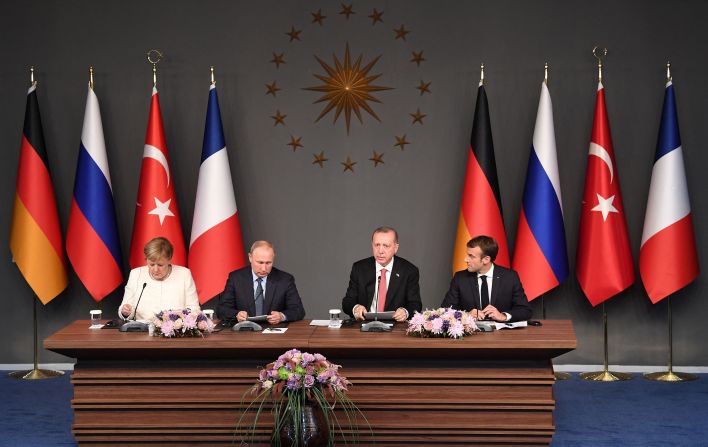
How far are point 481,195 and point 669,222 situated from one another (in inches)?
60.4

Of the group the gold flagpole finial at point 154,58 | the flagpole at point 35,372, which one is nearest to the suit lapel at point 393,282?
the gold flagpole finial at point 154,58

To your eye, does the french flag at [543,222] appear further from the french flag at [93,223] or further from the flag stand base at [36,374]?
the flag stand base at [36,374]

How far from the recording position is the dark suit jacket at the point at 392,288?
21.0 feet

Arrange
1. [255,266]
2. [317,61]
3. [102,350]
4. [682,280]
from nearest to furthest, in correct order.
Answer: [102,350]
[255,266]
[682,280]
[317,61]

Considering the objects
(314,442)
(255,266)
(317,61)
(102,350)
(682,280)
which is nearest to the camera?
(314,442)

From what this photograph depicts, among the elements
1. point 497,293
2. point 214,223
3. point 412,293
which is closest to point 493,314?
point 497,293

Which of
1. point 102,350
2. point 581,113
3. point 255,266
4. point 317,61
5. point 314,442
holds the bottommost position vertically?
point 314,442

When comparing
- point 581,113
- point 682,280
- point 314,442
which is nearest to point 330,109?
point 581,113

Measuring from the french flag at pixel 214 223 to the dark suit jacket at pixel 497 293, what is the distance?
2354 mm

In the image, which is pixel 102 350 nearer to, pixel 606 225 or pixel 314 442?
pixel 314 442

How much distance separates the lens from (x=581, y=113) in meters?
8.09

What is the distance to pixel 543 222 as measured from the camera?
7.73m

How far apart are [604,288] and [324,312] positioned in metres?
2.41

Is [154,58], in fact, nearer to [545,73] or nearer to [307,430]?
[545,73]
